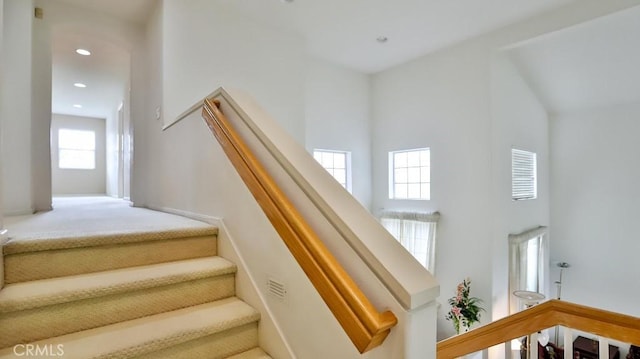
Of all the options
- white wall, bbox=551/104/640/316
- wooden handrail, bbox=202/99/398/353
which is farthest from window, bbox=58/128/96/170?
white wall, bbox=551/104/640/316

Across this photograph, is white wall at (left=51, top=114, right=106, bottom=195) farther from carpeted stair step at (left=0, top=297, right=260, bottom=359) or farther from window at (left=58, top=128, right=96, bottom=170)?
carpeted stair step at (left=0, top=297, right=260, bottom=359)

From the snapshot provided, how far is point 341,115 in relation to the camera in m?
5.88

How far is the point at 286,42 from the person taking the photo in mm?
4402

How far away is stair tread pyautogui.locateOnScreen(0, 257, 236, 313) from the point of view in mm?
1233

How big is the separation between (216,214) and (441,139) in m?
4.23

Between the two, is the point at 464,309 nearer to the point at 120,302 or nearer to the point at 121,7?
the point at 120,302

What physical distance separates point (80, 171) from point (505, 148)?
10.4 meters

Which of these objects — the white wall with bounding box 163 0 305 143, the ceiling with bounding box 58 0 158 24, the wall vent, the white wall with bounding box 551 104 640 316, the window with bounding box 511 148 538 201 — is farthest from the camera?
the white wall with bounding box 551 104 640 316

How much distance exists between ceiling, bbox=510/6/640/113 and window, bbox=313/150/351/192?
10.3ft

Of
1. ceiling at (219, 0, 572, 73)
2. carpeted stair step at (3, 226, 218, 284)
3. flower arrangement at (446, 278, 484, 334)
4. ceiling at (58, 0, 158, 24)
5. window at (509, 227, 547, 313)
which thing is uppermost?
ceiling at (219, 0, 572, 73)

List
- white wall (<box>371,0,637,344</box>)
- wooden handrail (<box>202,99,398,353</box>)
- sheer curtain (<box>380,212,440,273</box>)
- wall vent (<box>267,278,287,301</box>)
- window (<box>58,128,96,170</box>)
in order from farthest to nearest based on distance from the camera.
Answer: window (<box>58,128,96,170</box>), sheer curtain (<box>380,212,440,273</box>), white wall (<box>371,0,637,344</box>), wall vent (<box>267,278,287,301</box>), wooden handrail (<box>202,99,398,353</box>)

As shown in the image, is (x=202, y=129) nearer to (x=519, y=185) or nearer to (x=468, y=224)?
(x=468, y=224)

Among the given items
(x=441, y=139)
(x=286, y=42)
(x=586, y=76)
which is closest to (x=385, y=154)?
(x=441, y=139)
